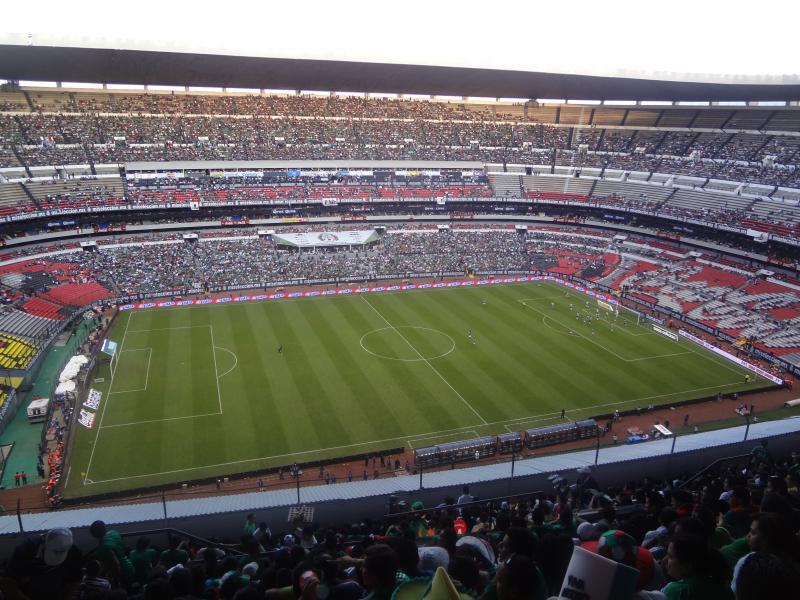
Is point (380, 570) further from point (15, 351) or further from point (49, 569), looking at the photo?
point (15, 351)

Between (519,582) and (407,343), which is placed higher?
(519,582)

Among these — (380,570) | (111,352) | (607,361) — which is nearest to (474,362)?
(607,361)

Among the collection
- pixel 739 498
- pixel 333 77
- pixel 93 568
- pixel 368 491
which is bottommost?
pixel 368 491

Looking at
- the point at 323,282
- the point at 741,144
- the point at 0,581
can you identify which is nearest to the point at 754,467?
the point at 0,581

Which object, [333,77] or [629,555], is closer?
[629,555]

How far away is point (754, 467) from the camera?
555 inches

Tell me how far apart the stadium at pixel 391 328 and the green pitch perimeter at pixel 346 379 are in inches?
9.5

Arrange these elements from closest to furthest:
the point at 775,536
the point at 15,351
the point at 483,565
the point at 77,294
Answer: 1. the point at 775,536
2. the point at 483,565
3. the point at 15,351
4. the point at 77,294

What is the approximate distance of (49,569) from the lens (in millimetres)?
4996

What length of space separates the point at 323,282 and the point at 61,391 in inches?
1117

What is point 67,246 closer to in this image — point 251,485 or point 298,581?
point 251,485

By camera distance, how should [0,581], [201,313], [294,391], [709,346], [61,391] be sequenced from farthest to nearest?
[201,313], [709,346], [294,391], [61,391], [0,581]

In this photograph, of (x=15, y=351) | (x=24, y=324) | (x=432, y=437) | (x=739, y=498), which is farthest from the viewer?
(x=24, y=324)

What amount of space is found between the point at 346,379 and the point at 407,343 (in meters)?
7.47
